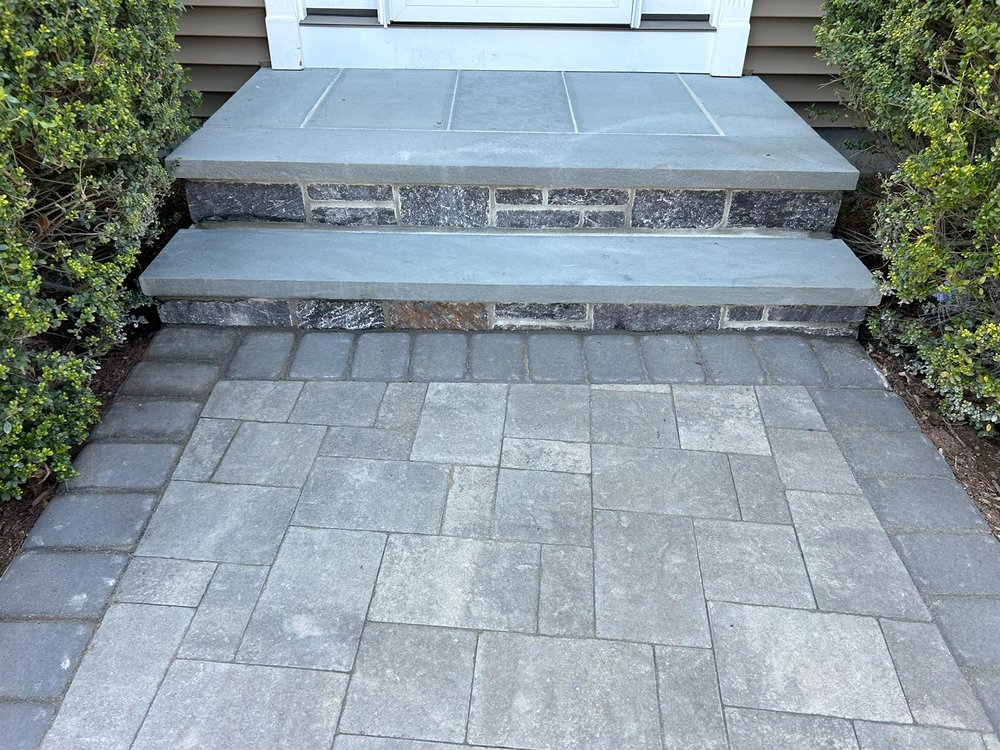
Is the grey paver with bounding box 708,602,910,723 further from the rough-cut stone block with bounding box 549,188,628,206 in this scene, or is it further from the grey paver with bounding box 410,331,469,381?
the rough-cut stone block with bounding box 549,188,628,206

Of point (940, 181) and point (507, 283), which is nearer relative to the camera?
point (940, 181)

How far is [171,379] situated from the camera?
235cm

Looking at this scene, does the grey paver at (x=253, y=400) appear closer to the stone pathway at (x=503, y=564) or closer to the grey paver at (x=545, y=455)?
the stone pathway at (x=503, y=564)

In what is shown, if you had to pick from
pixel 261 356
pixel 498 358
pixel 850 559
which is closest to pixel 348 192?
pixel 261 356

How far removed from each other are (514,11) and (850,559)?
2806 mm

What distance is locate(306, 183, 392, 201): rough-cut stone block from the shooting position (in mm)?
2676

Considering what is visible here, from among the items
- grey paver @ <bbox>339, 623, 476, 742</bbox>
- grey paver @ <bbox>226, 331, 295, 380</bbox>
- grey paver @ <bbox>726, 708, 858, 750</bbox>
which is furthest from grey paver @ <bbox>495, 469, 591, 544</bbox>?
grey paver @ <bbox>226, 331, 295, 380</bbox>

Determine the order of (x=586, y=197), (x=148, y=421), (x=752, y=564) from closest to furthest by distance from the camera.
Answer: (x=752, y=564)
(x=148, y=421)
(x=586, y=197)

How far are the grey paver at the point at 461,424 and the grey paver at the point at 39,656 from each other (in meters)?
0.91

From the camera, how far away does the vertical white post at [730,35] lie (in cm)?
339

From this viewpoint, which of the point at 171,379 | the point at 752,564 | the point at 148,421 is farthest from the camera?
the point at 171,379

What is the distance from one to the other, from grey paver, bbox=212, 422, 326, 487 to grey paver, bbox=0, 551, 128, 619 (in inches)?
13.9

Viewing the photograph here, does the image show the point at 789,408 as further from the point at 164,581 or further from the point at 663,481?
the point at 164,581

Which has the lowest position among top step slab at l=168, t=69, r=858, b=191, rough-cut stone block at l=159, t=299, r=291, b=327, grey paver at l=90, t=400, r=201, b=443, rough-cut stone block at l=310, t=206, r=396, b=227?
grey paver at l=90, t=400, r=201, b=443
